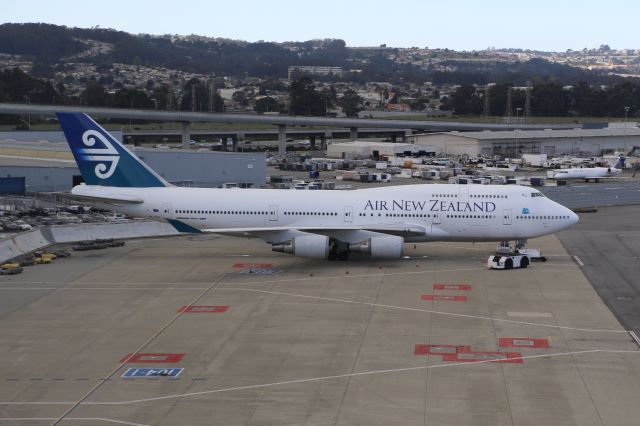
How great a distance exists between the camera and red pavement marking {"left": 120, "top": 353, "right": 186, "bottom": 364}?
3250 cm

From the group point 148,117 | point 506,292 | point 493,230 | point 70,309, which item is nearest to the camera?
point 70,309

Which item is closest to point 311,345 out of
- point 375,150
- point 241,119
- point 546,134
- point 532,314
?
point 532,314

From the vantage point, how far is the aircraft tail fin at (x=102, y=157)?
177 feet

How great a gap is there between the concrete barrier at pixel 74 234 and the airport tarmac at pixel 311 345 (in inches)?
130

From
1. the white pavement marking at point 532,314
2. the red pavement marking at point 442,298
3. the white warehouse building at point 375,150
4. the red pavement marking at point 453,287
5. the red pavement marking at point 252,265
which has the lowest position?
the white warehouse building at point 375,150

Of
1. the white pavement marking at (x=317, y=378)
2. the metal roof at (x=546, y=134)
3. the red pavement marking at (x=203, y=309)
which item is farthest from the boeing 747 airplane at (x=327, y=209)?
the metal roof at (x=546, y=134)

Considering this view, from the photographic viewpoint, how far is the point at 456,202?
171 feet

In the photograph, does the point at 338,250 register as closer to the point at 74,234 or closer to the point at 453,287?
the point at 453,287

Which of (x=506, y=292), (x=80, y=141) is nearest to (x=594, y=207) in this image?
(x=506, y=292)

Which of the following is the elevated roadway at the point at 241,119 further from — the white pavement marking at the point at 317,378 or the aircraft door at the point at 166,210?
the white pavement marking at the point at 317,378

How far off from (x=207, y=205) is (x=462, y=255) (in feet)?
49.6

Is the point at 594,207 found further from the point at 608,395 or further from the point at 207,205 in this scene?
the point at 608,395

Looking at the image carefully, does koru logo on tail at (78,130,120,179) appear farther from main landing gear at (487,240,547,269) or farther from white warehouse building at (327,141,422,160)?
white warehouse building at (327,141,422,160)

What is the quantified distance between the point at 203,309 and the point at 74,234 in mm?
20458
